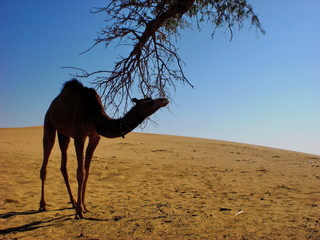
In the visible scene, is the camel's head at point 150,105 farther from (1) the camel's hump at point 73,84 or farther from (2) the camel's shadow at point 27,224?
(2) the camel's shadow at point 27,224

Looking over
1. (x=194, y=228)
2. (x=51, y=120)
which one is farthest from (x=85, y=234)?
(x=51, y=120)

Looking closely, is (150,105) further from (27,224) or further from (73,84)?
(27,224)

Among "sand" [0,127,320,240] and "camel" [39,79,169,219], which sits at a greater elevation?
"camel" [39,79,169,219]

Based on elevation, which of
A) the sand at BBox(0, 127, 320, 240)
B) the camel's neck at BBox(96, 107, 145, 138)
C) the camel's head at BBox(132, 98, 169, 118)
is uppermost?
the camel's head at BBox(132, 98, 169, 118)

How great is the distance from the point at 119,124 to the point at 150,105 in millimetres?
729

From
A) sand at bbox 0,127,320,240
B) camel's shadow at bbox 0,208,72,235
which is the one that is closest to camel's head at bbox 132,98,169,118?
sand at bbox 0,127,320,240

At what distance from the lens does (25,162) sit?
11250 mm

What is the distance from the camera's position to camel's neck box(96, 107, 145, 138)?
438 centimetres

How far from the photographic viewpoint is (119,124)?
4.59 meters

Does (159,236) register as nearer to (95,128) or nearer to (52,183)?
(95,128)

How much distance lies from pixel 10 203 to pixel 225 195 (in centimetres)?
528

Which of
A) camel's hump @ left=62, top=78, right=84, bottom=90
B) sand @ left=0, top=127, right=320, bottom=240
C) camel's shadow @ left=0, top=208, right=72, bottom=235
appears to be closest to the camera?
sand @ left=0, top=127, right=320, bottom=240

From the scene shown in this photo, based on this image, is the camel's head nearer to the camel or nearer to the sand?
the camel

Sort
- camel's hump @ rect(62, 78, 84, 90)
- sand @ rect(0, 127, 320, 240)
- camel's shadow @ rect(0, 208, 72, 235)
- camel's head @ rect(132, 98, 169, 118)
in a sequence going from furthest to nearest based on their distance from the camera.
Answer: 1. camel's hump @ rect(62, 78, 84, 90)
2. camel's shadow @ rect(0, 208, 72, 235)
3. sand @ rect(0, 127, 320, 240)
4. camel's head @ rect(132, 98, 169, 118)
